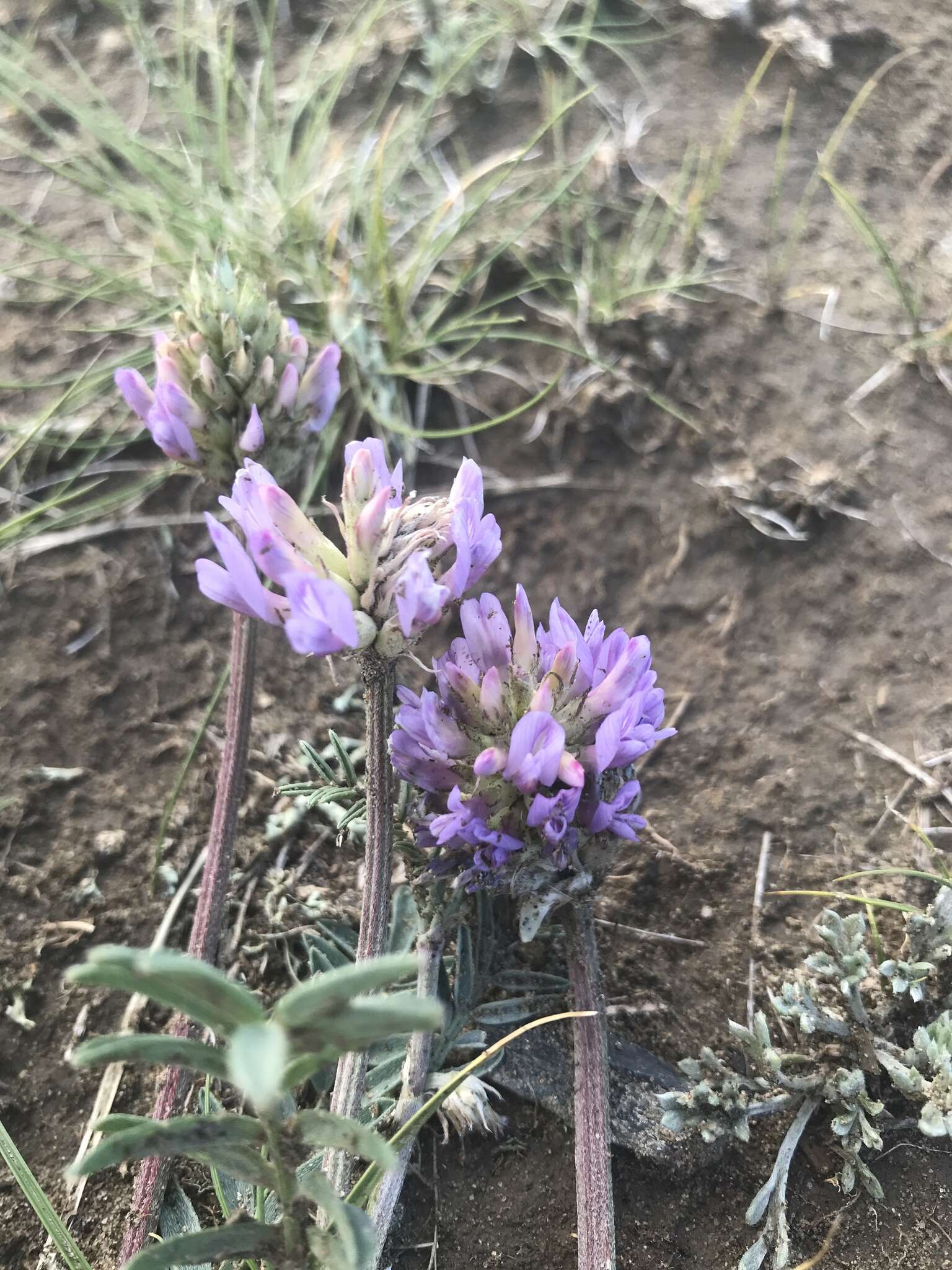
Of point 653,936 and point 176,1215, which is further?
point 653,936

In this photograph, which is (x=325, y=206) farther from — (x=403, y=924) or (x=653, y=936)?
(x=653, y=936)

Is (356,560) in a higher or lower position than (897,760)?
higher

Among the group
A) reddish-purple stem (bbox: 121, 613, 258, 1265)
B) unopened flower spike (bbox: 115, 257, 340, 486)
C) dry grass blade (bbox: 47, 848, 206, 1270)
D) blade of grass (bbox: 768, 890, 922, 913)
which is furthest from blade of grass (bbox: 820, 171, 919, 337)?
dry grass blade (bbox: 47, 848, 206, 1270)

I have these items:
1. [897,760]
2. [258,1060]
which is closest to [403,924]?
[258,1060]

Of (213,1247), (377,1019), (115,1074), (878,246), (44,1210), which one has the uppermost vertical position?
(878,246)

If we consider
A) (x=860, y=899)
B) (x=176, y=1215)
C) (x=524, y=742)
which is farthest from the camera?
(x=860, y=899)

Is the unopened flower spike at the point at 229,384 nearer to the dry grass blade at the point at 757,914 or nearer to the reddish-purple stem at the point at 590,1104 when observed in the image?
the reddish-purple stem at the point at 590,1104

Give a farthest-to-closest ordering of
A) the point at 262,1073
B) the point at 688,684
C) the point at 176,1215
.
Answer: the point at 688,684, the point at 176,1215, the point at 262,1073
